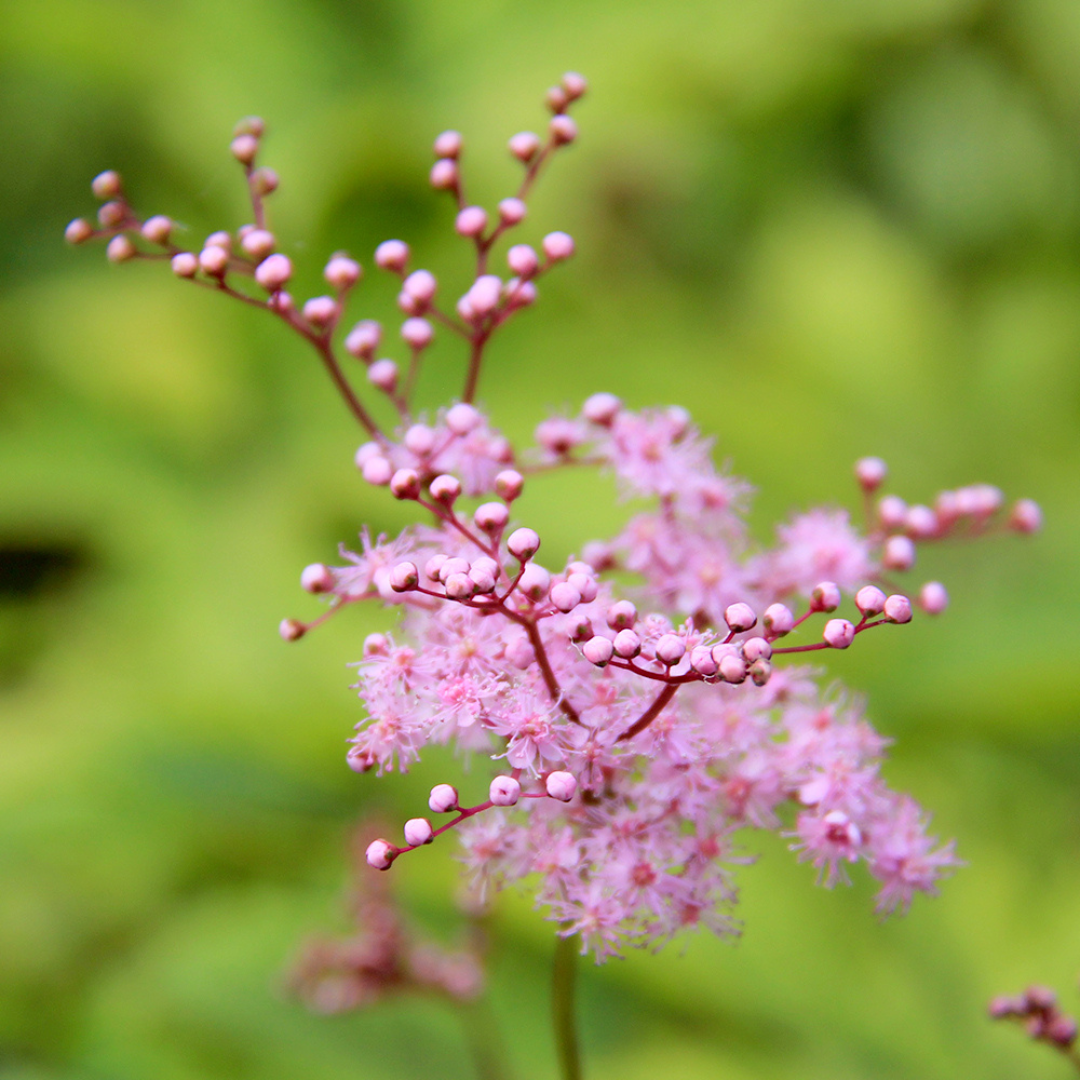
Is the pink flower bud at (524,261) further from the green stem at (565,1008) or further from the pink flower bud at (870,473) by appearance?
the green stem at (565,1008)

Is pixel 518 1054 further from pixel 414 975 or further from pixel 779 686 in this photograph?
pixel 779 686

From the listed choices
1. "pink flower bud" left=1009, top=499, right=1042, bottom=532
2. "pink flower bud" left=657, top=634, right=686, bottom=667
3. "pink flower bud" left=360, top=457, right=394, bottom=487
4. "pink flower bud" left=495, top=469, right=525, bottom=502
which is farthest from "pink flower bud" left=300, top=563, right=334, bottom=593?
"pink flower bud" left=1009, top=499, right=1042, bottom=532

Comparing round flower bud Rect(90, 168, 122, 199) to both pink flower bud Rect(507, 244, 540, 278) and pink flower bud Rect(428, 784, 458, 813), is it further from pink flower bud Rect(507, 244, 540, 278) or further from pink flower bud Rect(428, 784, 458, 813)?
pink flower bud Rect(428, 784, 458, 813)

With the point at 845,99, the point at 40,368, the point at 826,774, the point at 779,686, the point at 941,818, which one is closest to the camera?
the point at 826,774

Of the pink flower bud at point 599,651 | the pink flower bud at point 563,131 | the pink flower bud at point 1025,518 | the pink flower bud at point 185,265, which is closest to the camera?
the pink flower bud at point 599,651

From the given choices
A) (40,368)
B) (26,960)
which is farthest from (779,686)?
(40,368)

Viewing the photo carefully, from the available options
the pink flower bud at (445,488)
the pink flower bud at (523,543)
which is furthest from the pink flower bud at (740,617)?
the pink flower bud at (445,488)

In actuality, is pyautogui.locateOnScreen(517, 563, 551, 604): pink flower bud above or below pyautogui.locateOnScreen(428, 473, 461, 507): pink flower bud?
below
